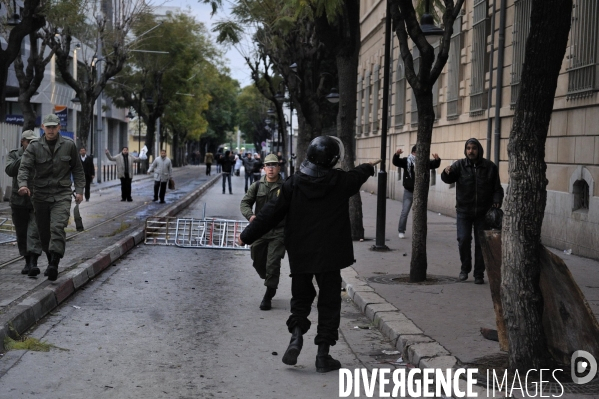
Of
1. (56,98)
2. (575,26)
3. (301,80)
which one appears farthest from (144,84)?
(575,26)

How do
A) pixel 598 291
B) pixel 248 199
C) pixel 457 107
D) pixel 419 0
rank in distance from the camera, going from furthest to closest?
pixel 457 107
pixel 419 0
pixel 598 291
pixel 248 199

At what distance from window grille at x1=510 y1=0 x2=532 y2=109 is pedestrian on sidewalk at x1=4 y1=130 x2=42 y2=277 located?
9.65 m

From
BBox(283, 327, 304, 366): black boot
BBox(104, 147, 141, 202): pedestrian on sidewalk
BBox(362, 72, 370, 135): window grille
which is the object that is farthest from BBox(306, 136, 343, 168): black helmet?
A: BBox(362, 72, 370, 135): window grille

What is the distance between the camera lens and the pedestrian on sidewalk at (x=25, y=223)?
398 inches

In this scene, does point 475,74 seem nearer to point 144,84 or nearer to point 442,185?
point 442,185

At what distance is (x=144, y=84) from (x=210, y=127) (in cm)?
5137

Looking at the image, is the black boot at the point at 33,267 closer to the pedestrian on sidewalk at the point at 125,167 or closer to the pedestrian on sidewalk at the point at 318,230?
the pedestrian on sidewalk at the point at 318,230

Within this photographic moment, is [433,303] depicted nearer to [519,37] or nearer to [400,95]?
[519,37]

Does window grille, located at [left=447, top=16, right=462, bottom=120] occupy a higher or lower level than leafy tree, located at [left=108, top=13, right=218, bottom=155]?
lower

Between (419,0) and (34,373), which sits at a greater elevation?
(419,0)

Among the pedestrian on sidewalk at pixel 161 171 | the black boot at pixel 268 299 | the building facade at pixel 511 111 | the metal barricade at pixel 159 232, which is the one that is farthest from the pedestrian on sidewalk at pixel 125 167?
the black boot at pixel 268 299

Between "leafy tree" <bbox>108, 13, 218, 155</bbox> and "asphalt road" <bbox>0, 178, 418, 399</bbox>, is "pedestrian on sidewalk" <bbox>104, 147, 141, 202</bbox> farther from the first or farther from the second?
"leafy tree" <bbox>108, 13, 218, 155</bbox>

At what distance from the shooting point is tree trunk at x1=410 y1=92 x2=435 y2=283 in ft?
34.9

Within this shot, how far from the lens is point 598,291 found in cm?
987
